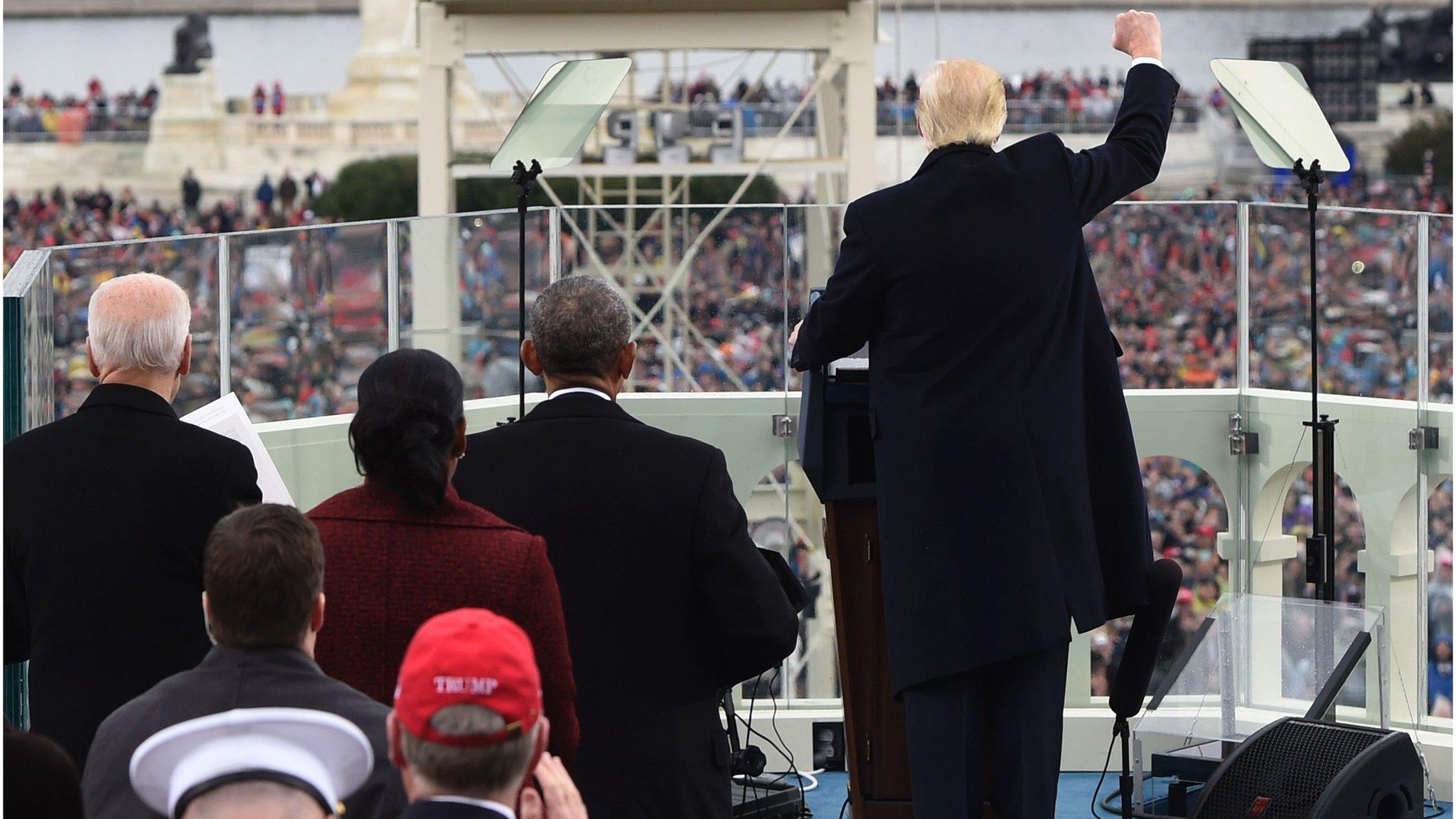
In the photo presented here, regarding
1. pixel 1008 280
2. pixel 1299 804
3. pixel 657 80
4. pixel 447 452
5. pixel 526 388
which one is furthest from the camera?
pixel 657 80

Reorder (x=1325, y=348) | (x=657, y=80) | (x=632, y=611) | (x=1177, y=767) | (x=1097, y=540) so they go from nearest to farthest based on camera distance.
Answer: (x=632, y=611) < (x=1097, y=540) < (x=1177, y=767) < (x=1325, y=348) < (x=657, y=80)

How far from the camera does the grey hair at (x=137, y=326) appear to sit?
8.81 feet

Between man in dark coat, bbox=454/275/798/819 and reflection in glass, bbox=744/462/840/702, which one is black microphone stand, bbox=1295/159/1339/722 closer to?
reflection in glass, bbox=744/462/840/702

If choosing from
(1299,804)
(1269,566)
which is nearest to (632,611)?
(1299,804)

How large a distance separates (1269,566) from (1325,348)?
27.6 inches

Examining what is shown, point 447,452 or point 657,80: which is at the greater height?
point 657,80

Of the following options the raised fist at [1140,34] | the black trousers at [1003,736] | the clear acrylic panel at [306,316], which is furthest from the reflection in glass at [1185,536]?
the clear acrylic panel at [306,316]

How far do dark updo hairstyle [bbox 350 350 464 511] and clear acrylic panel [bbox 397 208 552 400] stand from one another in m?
3.05

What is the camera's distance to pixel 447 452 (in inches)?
94.3

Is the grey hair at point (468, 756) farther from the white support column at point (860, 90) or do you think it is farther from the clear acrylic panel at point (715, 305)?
the white support column at point (860, 90)

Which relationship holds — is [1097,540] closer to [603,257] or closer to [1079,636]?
[1079,636]

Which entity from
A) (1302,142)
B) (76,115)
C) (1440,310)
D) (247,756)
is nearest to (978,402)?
(247,756)

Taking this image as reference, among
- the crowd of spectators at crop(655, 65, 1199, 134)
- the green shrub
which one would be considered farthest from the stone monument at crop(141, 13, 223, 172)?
the green shrub

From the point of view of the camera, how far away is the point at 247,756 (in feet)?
5.86
